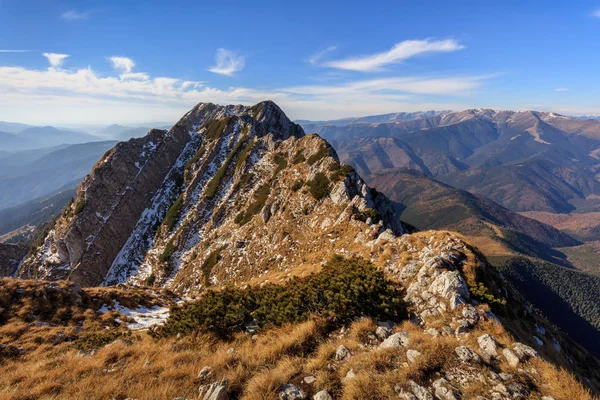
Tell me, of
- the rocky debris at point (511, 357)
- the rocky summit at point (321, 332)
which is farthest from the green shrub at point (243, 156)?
the rocky debris at point (511, 357)

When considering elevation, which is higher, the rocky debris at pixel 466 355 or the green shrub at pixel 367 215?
the rocky debris at pixel 466 355

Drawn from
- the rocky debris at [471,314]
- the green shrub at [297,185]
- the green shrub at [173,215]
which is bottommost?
the green shrub at [173,215]

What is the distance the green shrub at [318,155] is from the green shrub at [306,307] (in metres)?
49.0

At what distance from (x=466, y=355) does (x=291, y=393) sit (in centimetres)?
616

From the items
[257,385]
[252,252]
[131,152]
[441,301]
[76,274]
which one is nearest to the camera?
[257,385]

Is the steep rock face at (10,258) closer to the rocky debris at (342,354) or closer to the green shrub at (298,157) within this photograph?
the green shrub at (298,157)

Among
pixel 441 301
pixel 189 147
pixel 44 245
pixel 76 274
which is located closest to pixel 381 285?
pixel 441 301

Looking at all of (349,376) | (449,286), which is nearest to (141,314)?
(349,376)

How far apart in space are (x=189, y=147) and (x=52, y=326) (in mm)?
118918

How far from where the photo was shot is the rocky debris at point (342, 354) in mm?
9633

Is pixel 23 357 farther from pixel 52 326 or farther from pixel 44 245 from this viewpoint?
pixel 44 245

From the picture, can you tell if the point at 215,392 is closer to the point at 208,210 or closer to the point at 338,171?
the point at 338,171

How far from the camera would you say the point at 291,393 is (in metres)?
7.66

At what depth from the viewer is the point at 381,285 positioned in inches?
588
